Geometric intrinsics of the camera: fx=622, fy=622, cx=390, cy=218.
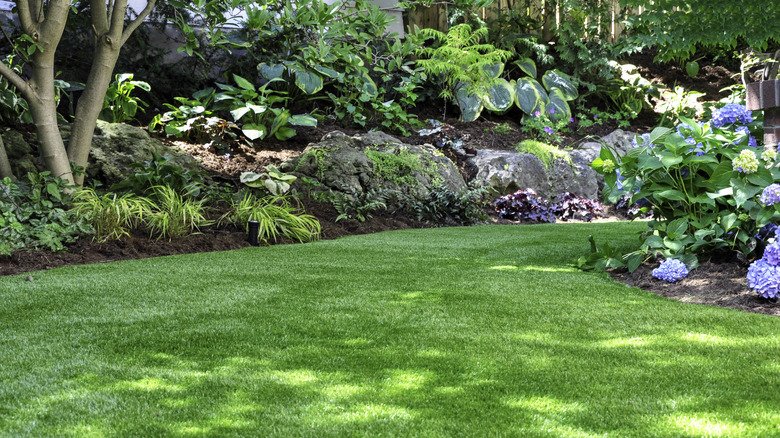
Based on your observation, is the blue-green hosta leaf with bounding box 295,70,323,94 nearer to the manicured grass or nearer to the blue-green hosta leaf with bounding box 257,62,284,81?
the blue-green hosta leaf with bounding box 257,62,284,81

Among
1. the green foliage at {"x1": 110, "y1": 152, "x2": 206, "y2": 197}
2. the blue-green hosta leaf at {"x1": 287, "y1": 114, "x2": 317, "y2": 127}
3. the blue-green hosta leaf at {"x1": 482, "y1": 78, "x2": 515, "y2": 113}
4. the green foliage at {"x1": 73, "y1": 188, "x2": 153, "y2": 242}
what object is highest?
the blue-green hosta leaf at {"x1": 482, "y1": 78, "x2": 515, "y2": 113}

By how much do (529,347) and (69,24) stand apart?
7.82 m

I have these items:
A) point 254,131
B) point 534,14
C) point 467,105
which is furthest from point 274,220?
point 534,14

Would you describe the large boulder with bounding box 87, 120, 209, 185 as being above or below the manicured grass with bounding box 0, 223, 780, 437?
above

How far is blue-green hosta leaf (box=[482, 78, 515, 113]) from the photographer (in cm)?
1038

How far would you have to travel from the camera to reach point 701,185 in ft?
12.1

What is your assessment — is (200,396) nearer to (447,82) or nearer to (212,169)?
(212,169)

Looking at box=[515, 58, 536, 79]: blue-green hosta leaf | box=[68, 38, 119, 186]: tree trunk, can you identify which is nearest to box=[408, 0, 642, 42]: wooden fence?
box=[515, 58, 536, 79]: blue-green hosta leaf

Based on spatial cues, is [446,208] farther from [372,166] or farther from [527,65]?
[527,65]

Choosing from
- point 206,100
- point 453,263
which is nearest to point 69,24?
point 206,100

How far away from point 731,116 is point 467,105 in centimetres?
632

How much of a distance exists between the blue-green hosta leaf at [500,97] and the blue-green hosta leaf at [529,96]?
172 mm

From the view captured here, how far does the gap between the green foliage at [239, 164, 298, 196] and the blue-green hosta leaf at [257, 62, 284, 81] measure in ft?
6.65

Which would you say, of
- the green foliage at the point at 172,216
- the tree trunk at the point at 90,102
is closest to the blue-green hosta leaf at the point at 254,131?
the green foliage at the point at 172,216
